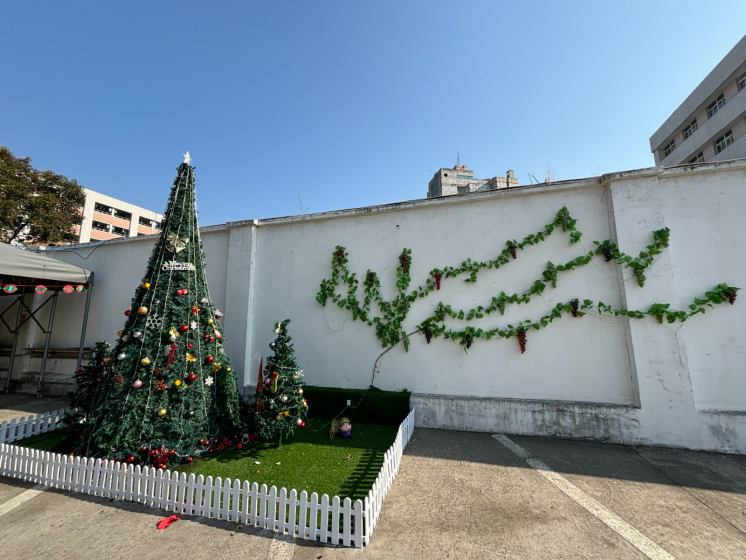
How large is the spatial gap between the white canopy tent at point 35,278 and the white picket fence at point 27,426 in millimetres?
3389

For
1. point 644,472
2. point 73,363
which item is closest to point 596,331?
point 644,472

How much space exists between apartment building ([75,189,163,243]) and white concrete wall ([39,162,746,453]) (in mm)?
40562

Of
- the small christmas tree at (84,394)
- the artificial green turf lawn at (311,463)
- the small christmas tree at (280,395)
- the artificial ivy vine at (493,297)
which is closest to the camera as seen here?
the artificial green turf lawn at (311,463)

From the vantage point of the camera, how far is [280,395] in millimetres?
5250

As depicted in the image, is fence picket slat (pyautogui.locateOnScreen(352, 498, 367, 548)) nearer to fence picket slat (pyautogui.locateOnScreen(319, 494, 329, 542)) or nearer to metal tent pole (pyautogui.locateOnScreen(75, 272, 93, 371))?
fence picket slat (pyautogui.locateOnScreen(319, 494, 329, 542))

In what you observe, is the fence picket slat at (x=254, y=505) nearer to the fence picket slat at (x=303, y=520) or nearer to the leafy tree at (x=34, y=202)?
the fence picket slat at (x=303, y=520)

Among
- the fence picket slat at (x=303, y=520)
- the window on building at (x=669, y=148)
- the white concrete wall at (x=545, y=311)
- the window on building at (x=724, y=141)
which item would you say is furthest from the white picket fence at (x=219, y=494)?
the window on building at (x=669, y=148)

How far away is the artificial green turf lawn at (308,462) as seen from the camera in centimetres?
426

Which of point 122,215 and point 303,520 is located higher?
point 122,215

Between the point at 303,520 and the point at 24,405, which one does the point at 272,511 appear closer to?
the point at 303,520

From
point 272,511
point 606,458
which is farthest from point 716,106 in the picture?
point 272,511

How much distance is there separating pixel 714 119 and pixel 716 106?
4.16ft

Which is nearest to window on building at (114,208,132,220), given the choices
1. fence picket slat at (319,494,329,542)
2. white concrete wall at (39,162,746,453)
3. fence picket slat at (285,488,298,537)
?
white concrete wall at (39,162,746,453)

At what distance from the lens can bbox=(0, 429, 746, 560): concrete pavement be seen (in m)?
3.09
